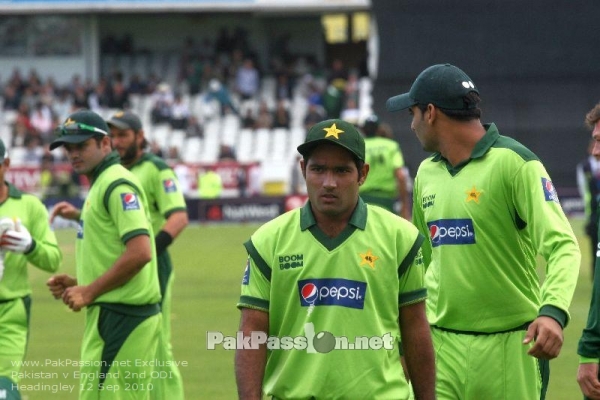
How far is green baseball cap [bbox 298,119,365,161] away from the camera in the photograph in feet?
15.9

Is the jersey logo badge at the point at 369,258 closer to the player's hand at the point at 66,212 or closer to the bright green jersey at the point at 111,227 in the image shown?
the bright green jersey at the point at 111,227

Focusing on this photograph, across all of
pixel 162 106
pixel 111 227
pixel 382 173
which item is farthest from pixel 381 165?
pixel 162 106

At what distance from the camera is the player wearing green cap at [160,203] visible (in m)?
9.70

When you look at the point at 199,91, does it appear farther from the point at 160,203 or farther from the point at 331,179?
Result: the point at 331,179

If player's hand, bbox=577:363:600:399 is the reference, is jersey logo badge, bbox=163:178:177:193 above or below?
above

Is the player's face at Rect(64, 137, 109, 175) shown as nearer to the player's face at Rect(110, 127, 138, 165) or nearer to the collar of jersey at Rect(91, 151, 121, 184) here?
the collar of jersey at Rect(91, 151, 121, 184)

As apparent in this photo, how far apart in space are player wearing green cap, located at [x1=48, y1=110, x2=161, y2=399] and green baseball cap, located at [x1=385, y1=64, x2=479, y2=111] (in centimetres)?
210

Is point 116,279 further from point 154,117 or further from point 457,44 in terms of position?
point 154,117

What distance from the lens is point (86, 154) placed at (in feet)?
25.7

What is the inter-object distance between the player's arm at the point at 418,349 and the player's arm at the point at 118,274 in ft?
9.45

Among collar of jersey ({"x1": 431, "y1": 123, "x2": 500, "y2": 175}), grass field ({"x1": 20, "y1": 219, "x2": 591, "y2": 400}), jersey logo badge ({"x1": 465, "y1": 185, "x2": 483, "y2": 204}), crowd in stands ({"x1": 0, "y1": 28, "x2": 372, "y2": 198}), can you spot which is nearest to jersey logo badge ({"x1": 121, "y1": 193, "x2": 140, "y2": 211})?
collar of jersey ({"x1": 431, "y1": 123, "x2": 500, "y2": 175})

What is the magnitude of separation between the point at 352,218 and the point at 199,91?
43.4 meters

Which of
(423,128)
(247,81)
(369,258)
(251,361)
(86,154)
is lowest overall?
(247,81)

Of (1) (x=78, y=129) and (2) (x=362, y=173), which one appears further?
(1) (x=78, y=129)
